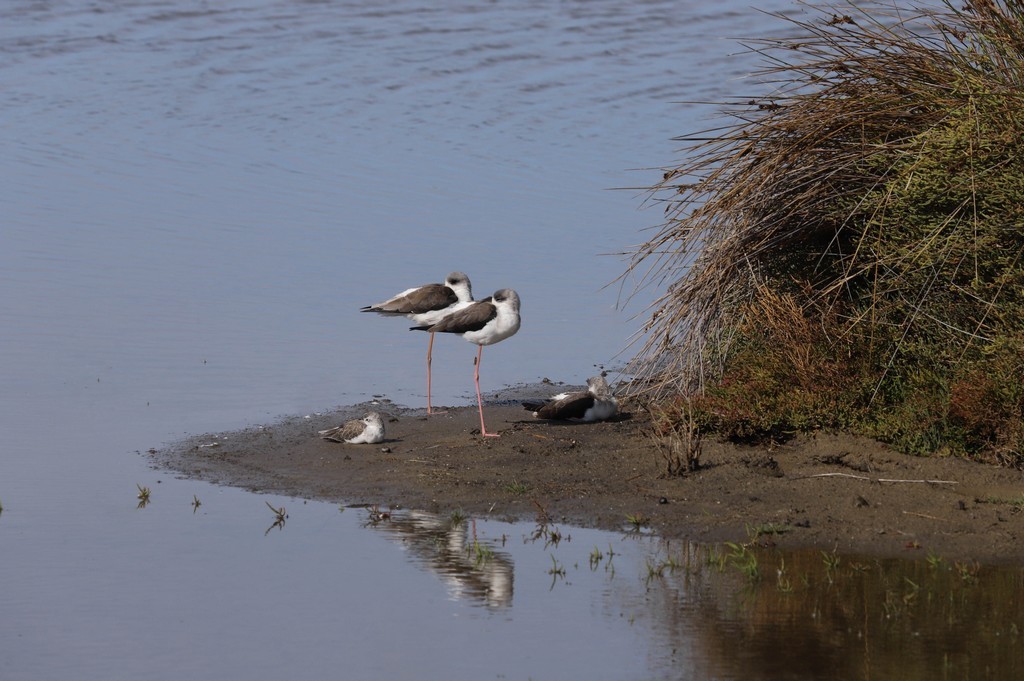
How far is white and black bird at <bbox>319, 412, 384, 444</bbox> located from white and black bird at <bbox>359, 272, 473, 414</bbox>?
244cm

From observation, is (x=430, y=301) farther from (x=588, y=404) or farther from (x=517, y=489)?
(x=517, y=489)

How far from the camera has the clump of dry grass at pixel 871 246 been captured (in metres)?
9.99

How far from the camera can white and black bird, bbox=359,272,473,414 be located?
45.8 feet

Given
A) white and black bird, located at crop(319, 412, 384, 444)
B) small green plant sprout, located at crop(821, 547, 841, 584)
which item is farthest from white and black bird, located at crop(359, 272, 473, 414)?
small green plant sprout, located at crop(821, 547, 841, 584)

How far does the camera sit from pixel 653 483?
1020cm

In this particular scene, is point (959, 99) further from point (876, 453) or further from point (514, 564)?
point (514, 564)

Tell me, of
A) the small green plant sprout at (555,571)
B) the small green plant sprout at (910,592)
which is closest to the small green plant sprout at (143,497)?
the small green plant sprout at (555,571)

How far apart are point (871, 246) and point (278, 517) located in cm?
444

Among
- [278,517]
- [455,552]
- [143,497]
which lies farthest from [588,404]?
[143,497]

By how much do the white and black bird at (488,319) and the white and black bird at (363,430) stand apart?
66.9 inches

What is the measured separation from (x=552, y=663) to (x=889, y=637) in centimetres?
167

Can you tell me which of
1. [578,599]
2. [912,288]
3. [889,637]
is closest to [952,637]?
[889,637]

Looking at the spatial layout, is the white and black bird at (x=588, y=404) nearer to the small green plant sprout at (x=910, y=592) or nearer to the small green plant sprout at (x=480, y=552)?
the small green plant sprout at (x=480, y=552)

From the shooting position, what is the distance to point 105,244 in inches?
735
